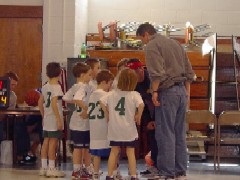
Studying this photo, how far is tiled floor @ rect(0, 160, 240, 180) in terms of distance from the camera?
750cm

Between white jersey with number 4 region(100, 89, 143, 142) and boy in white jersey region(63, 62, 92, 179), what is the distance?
43 centimetres

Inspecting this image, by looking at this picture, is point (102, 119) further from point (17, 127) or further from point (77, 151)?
point (17, 127)

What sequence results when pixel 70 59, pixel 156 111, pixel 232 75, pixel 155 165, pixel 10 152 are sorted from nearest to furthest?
1. pixel 156 111
2. pixel 155 165
3. pixel 10 152
4. pixel 70 59
5. pixel 232 75

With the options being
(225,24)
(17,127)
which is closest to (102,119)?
(17,127)

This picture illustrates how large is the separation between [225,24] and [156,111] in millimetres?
4017

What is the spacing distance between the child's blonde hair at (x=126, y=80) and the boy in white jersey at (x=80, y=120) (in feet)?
1.84

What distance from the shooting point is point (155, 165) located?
732cm

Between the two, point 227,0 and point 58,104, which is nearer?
point 58,104

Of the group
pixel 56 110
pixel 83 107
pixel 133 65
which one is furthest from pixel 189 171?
pixel 56 110

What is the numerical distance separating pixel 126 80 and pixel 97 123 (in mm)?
581

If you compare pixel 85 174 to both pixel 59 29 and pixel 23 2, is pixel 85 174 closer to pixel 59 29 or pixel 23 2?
pixel 59 29

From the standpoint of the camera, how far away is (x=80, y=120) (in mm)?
7102

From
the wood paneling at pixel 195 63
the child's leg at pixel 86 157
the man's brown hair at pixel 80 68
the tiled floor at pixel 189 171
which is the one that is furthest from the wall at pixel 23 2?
the child's leg at pixel 86 157

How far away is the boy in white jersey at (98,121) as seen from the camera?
6.86 metres
